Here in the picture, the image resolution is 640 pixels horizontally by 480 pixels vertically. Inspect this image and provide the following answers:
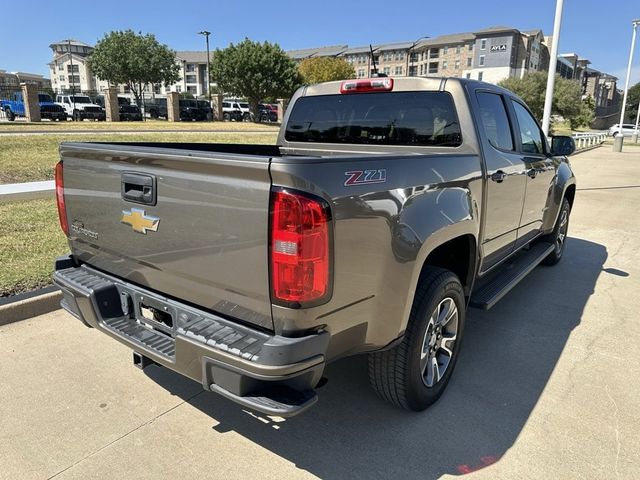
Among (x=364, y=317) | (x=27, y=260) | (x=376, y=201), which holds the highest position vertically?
(x=376, y=201)

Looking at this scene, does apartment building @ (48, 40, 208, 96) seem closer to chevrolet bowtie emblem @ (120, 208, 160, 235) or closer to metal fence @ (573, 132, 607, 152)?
metal fence @ (573, 132, 607, 152)

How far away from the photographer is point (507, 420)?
2.96 metres

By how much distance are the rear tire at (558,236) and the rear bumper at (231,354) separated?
179 inches

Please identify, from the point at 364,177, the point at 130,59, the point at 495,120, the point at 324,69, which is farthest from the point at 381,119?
the point at 324,69

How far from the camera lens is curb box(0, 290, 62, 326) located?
13.0 ft

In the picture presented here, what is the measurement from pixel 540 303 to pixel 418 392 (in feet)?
8.61

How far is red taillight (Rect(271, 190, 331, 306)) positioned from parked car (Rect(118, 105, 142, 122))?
35.9 meters

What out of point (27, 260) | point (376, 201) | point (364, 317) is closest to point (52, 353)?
point (27, 260)

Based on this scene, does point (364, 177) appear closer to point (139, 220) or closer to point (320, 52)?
point (139, 220)

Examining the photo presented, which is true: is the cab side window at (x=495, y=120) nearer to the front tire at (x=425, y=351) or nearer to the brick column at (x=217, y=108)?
the front tire at (x=425, y=351)

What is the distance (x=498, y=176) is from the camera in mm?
3561

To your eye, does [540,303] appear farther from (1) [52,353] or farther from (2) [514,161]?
(1) [52,353]

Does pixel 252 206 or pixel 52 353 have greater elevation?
pixel 252 206

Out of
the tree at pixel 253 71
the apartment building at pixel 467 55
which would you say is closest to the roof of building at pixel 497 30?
the apartment building at pixel 467 55
